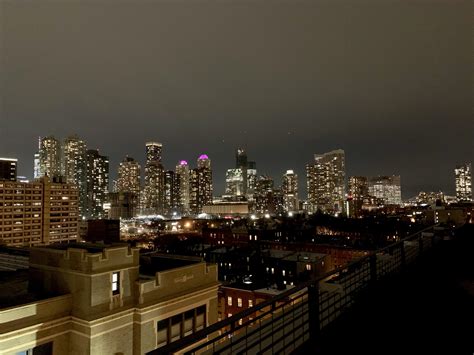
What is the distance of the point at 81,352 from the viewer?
29.7 feet

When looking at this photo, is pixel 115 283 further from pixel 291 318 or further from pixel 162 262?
pixel 291 318

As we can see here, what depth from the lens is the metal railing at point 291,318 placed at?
10.4 feet

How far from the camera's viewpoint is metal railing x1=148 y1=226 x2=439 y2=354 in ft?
10.4

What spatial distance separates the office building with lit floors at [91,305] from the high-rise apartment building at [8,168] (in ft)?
470

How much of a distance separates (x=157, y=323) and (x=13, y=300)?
4.08 metres

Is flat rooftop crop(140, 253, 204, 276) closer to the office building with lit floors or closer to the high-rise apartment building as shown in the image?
the office building with lit floors

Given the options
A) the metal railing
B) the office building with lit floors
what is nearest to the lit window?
the office building with lit floors

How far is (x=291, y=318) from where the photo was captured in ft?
16.1

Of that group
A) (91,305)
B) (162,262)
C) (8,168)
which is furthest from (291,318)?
(8,168)

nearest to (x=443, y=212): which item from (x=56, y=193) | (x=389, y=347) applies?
(x=389, y=347)

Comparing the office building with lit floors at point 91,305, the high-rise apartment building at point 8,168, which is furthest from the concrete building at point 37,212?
the office building with lit floors at point 91,305

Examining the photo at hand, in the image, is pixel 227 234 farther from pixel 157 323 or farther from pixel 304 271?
pixel 157 323

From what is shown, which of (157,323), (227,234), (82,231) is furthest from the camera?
(82,231)

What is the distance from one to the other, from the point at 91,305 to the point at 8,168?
490 ft
